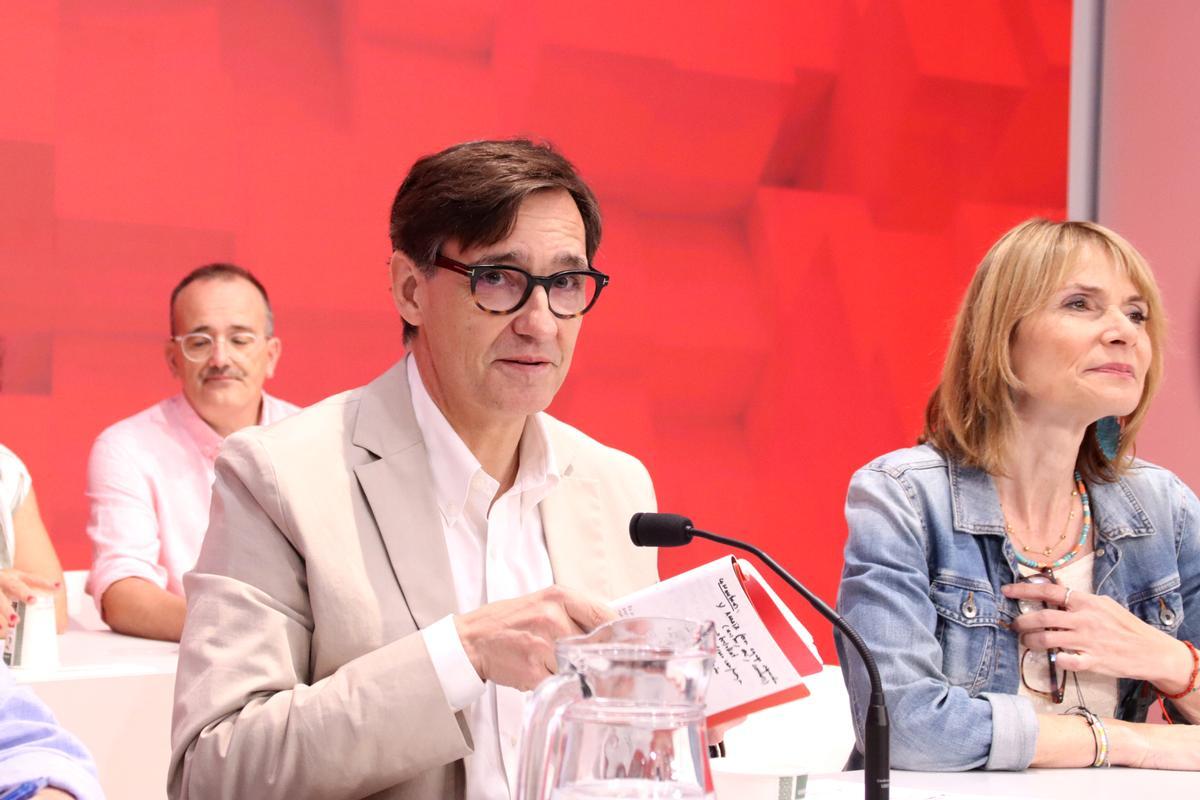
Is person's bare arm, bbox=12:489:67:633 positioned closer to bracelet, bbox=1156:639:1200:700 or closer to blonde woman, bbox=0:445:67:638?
blonde woman, bbox=0:445:67:638

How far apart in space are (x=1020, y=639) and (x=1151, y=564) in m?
0.31

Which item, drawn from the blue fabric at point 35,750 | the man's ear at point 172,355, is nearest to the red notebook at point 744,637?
the blue fabric at point 35,750

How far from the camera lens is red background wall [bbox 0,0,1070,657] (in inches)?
148

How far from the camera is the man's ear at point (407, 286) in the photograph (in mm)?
1900

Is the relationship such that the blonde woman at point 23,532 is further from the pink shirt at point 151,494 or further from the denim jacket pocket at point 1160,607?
the denim jacket pocket at point 1160,607

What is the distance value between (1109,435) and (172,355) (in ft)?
8.76

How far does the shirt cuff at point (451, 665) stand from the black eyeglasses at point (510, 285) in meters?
0.49

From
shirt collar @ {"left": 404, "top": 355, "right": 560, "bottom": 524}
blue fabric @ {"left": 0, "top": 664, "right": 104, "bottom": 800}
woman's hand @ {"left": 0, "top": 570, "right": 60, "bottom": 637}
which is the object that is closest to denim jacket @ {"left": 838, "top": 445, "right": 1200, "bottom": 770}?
shirt collar @ {"left": 404, "top": 355, "right": 560, "bottom": 524}

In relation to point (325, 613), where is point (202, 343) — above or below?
above

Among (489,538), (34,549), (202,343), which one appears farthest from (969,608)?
(202,343)

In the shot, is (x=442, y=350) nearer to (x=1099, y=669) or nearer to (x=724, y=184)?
(x=1099, y=669)

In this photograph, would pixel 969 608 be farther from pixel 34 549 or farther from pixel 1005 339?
pixel 34 549

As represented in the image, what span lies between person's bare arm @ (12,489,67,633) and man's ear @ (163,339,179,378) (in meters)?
0.61

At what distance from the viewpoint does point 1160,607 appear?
89.4 inches
